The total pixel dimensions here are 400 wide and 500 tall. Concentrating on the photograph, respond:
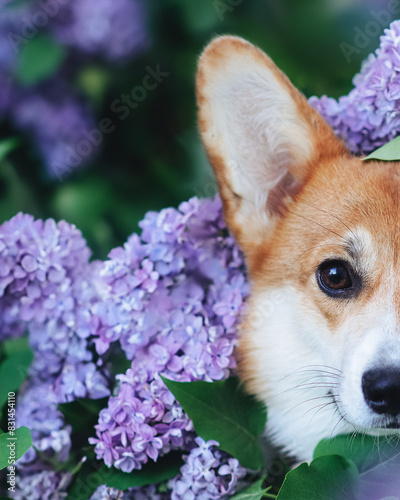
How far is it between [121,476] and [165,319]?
41cm

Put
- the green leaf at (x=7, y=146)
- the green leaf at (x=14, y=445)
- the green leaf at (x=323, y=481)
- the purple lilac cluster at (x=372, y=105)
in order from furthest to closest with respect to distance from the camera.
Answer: the green leaf at (x=7, y=146)
the purple lilac cluster at (x=372, y=105)
the green leaf at (x=14, y=445)
the green leaf at (x=323, y=481)

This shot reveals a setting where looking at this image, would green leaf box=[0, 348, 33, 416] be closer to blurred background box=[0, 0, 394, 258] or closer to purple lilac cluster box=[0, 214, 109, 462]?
purple lilac cluster box=[0, 214, 109, 462]

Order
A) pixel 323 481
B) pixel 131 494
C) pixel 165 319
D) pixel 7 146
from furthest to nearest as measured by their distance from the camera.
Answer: pixel 7 146
pixel 165 319
pixel 131 494
pixel 323 481

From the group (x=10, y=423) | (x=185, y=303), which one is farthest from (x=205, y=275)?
(x=10, y=423)

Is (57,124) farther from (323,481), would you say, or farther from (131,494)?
(323,481)

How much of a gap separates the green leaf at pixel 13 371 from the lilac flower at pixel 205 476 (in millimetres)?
527

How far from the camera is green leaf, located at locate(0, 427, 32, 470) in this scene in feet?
5.18

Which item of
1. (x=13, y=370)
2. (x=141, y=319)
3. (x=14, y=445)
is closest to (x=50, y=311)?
(x=13, y=370)

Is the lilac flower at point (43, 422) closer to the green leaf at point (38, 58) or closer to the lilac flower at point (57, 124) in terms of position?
the lilac flower at point (57, 124)

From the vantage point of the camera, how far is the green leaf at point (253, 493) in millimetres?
1531

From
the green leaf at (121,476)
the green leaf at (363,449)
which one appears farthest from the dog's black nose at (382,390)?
the green leaf at (121,476)

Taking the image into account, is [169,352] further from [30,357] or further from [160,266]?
[30,357]

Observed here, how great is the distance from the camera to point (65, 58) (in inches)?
104

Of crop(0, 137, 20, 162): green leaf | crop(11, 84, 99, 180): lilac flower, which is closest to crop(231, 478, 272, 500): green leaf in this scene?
crop(0, 137, 20, 162): green leaf
